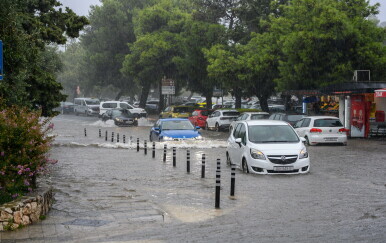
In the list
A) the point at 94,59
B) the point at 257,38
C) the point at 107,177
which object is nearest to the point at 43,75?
the point at 107,177

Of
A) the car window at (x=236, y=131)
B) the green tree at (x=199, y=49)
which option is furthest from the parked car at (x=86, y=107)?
the car window at (x=236, y=131)

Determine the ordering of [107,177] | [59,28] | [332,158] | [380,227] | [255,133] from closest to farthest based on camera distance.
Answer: [380,227] < [107,177] < [255,133] < [59,28] < [332,158]

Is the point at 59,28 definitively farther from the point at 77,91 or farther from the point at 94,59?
the point at 77,91

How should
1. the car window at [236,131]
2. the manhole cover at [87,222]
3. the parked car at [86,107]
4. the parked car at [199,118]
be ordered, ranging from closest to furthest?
the manhole cover at [87,222]
the car window at [236,131]
the parked car at [199,118]
the parked car at [86,107]

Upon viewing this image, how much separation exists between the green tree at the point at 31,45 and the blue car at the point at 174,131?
597cm

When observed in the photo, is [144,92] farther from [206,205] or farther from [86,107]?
[206,205]

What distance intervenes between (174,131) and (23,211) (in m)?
18.7

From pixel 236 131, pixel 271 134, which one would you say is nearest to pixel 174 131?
pixel 236 131

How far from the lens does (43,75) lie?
19844 millimetres

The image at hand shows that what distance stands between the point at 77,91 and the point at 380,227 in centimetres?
8985

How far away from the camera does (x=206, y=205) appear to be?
1250 cm

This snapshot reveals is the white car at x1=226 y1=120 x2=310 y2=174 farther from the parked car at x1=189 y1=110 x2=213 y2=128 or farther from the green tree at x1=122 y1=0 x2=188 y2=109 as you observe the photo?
the green tree at x1=122 y1=0 x2=188 y2=109

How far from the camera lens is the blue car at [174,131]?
28.4 metres

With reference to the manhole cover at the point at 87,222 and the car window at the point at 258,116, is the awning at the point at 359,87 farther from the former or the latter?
the manhole cover at the point at 87,222
